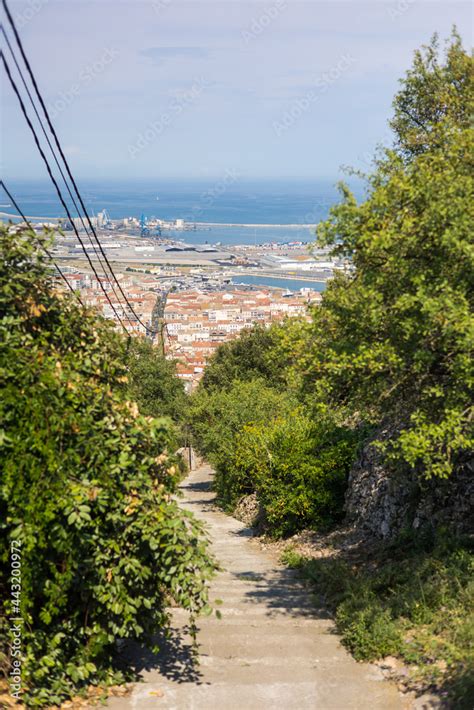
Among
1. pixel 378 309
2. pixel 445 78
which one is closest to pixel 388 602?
pixel 378 309

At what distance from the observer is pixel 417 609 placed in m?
8.16

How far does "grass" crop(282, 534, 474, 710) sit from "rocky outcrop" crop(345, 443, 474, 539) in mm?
398

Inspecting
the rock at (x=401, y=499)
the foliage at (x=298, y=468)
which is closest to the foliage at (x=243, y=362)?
the foliage at (x=298, y=468)

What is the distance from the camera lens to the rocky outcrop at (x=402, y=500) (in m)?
9.98

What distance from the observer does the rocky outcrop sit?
32.7 feet

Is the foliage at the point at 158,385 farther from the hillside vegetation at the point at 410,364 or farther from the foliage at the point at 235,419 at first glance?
the hillside vegetation at the point at 410,364

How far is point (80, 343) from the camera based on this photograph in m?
7.40

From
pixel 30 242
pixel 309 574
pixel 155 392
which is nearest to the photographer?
pixel 30 242

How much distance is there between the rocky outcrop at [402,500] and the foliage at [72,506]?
3.35m

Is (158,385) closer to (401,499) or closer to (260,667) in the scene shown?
(401,499)

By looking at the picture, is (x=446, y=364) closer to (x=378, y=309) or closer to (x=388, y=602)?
(x=378, y=309)

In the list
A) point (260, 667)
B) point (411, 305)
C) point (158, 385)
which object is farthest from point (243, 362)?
point (411, 305)

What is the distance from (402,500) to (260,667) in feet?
15.3

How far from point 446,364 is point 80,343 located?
3590mm
